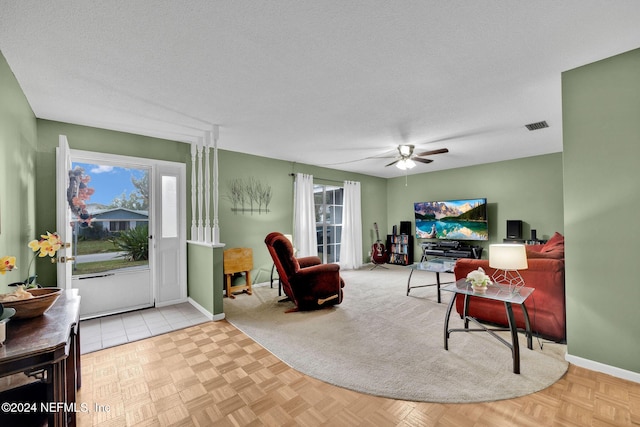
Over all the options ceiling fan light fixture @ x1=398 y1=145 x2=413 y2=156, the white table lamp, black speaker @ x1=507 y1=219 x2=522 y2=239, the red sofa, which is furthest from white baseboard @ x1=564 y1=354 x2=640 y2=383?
black speaker @ x1=507 y1=219 x2=522 y2=239

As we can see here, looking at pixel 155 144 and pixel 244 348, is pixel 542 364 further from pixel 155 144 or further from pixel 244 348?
pixel 155 144

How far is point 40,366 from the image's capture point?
1.11 metres

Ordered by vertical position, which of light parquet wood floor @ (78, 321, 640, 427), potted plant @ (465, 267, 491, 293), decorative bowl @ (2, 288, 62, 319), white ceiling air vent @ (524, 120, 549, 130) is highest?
white ceiling air vent @ (524, 120, 549, 130)

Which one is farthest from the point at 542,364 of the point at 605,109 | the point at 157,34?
the point at 157,34

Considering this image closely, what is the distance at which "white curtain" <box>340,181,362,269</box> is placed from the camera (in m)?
6.43

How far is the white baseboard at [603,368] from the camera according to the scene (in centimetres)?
199

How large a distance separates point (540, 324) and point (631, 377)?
2.29 ft

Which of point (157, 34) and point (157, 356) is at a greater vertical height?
point (157, 34)

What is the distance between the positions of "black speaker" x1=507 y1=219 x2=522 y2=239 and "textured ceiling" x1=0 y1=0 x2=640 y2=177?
245 cm

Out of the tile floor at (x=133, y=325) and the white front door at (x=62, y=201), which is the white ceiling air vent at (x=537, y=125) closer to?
the tile floor at (x=133, y=325)

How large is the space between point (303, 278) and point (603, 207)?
9.59 ft

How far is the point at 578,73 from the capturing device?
2221 mm

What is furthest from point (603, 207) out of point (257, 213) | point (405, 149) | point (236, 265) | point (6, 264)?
point (257, 213)

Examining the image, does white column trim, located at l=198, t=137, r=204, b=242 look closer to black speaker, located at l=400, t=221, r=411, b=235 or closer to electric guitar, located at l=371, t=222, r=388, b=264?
electric guitar, located at l=371, t=222, r=388, b=264
